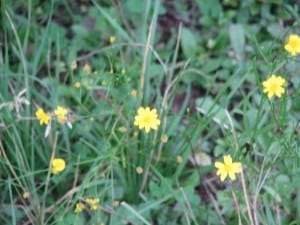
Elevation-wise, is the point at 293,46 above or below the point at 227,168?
above

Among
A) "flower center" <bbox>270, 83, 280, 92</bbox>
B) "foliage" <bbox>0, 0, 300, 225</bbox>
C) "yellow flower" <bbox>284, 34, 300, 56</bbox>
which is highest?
"yellow flower" <bbox>284, 34, 300, 56</bbox>

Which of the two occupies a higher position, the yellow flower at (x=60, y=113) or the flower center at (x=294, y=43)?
the flower center at (x=294, y=43)

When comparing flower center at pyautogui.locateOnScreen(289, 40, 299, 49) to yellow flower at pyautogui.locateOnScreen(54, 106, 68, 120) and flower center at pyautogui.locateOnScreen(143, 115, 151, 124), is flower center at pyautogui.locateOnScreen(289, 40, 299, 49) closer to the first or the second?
flower center at pyautogui.locateOnScreen(143, 115, 151, 124)

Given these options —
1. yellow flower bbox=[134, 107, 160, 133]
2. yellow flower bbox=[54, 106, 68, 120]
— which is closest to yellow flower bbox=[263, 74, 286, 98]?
yellow flower bbox=[134, 107, 160, 133]

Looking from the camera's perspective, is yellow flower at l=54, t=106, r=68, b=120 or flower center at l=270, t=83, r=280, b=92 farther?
yellow flower at l=54, t=106, r=68, b=120

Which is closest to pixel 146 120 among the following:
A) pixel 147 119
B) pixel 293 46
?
pixel 147 119

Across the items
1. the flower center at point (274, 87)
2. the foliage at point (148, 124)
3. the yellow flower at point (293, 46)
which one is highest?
the yellow flower at point (293, 46)

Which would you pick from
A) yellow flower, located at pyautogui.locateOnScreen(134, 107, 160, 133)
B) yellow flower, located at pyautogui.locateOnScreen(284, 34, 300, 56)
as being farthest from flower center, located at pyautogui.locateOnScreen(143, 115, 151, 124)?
yellow flower, located at pyautogui.locateOnScreen(284, 34, 300, 56)

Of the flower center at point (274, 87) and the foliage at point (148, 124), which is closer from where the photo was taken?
the flower center at point (274, 87)

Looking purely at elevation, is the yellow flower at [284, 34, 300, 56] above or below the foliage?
above

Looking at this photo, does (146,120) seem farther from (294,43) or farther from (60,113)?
(294,43)

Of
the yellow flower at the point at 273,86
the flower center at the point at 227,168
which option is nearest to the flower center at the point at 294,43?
the yellow flower at the point at 273,86

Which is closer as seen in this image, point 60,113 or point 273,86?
point 273,86

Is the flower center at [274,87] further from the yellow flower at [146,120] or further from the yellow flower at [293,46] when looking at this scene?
the yellow flower at [146,120]
